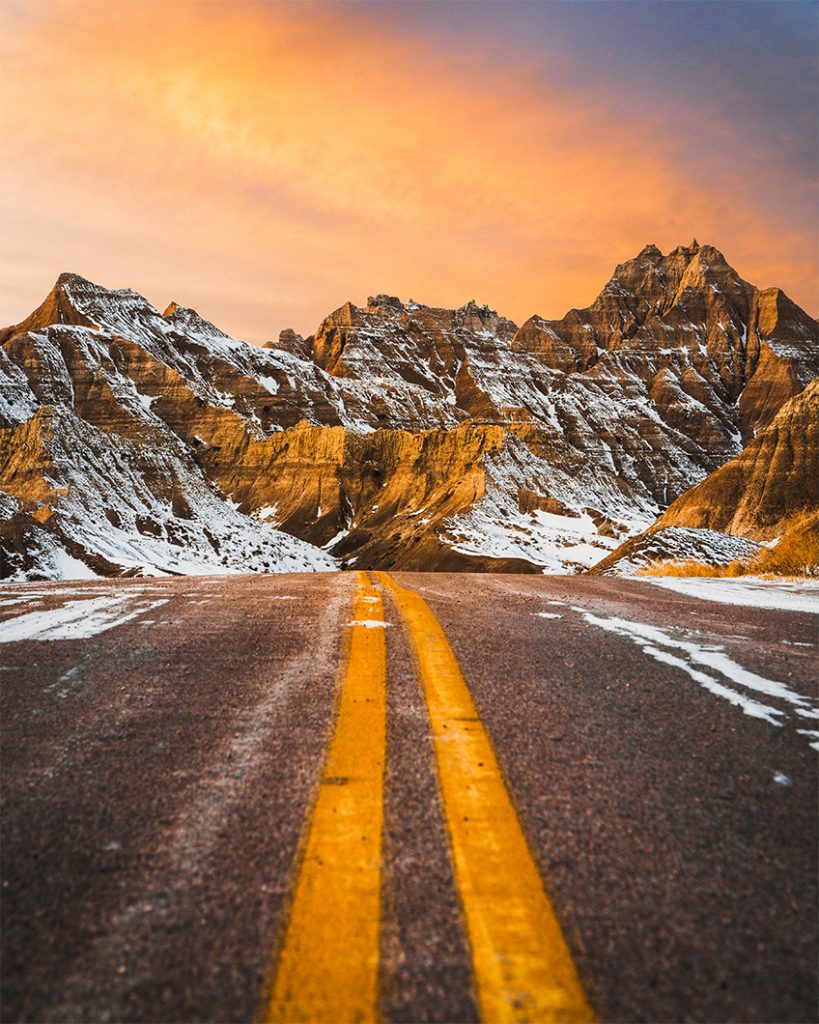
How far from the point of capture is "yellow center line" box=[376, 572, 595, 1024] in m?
0.95

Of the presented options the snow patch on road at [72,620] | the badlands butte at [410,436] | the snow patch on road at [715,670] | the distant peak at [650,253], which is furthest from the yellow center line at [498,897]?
the distant peak at [650,253]

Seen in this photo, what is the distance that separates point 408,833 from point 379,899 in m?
0.25

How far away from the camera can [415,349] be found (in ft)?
470

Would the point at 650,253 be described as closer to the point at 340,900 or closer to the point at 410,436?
the point at 410,436

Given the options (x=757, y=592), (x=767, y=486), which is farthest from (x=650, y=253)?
(x=757, y=592)

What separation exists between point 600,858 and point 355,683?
56.2 inches

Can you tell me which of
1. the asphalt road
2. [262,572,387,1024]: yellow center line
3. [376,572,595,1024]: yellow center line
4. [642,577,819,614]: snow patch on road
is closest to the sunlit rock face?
[642,577,819,614]: snow patch on road

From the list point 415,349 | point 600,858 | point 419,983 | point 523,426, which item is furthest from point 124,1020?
point 415,349

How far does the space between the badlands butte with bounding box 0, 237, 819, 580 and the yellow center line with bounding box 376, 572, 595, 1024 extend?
1557cm

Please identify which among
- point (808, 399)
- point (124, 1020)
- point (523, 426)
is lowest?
point (124, 1020)

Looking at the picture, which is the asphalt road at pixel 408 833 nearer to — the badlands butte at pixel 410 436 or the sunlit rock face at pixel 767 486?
the badlands butte at pixel 410 436

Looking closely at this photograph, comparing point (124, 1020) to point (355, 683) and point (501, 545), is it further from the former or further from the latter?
point (501, 545)

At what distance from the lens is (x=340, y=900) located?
1180 mm

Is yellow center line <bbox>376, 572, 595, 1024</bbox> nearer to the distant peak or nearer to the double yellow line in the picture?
the double yellow line
